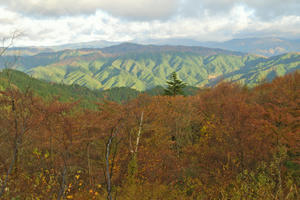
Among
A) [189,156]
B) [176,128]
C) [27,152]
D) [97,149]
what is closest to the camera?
[27,152]

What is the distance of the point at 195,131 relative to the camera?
31219 millimetres

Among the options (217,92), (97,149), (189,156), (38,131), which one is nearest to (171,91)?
(217,92)

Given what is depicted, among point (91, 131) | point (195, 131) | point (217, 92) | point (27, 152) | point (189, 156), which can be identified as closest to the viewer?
point (27, 152)

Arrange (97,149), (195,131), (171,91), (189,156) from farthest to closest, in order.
→ (171,91) < (195,131) < (189,156) < (97,149)

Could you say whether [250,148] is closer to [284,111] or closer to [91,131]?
[284,111]

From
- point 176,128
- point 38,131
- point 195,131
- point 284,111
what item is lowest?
point 195,131

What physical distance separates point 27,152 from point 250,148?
16.4 m

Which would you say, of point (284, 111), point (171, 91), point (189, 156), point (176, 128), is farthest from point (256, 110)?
point (171, 91)

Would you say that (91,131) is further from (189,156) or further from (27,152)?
(189,156)

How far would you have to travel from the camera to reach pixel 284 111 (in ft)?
54.7

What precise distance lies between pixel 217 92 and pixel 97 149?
80.4 feet

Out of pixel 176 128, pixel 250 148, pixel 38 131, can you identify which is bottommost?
pixel 176 128

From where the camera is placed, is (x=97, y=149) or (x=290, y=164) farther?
(x=97, y=149)

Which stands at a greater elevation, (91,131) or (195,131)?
(91,131)
